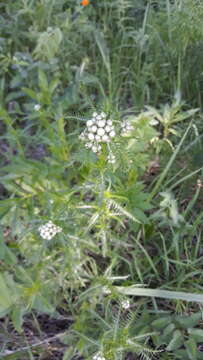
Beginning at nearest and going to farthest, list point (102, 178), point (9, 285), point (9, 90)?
1. point (102, 178)
2. point (9, 285)
3. point (9, 90)

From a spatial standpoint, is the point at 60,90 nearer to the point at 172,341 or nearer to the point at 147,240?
the point at 147,240

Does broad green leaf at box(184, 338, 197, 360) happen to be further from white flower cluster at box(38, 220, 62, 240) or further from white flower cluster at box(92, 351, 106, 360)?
white flower cluster at box(38, 220, 62, 240)

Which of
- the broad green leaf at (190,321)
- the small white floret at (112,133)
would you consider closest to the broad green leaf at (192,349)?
the broad green leaf at (190,321)

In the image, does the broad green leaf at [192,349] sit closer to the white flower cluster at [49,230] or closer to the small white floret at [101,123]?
the white flower cluster at [49,230]

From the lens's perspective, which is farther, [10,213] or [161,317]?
[10,213]

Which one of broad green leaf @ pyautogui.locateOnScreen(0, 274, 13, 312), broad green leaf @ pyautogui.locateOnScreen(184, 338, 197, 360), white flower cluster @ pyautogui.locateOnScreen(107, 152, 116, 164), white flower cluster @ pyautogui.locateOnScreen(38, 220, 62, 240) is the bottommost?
broad green leaf @ pyautogui.locateOnScreen(184, 338, 197, 360)

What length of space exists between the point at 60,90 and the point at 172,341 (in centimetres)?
185

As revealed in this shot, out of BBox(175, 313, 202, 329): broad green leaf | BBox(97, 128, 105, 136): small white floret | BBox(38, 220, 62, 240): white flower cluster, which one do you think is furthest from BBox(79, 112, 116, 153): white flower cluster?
BBox(175, 313, 202, 329): broad green leaf

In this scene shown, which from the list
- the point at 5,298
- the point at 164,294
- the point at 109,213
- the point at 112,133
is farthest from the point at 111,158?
the point at 5,298

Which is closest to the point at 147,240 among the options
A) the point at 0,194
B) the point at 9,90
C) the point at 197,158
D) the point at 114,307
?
the point at 114,307

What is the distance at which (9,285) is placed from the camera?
2.02 m

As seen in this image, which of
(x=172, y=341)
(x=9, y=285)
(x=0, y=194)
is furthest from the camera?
(x=0, y=194)

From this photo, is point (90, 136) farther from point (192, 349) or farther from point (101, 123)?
point (192, 349)

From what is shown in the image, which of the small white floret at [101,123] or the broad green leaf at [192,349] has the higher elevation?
the small white floret at [101,123]
